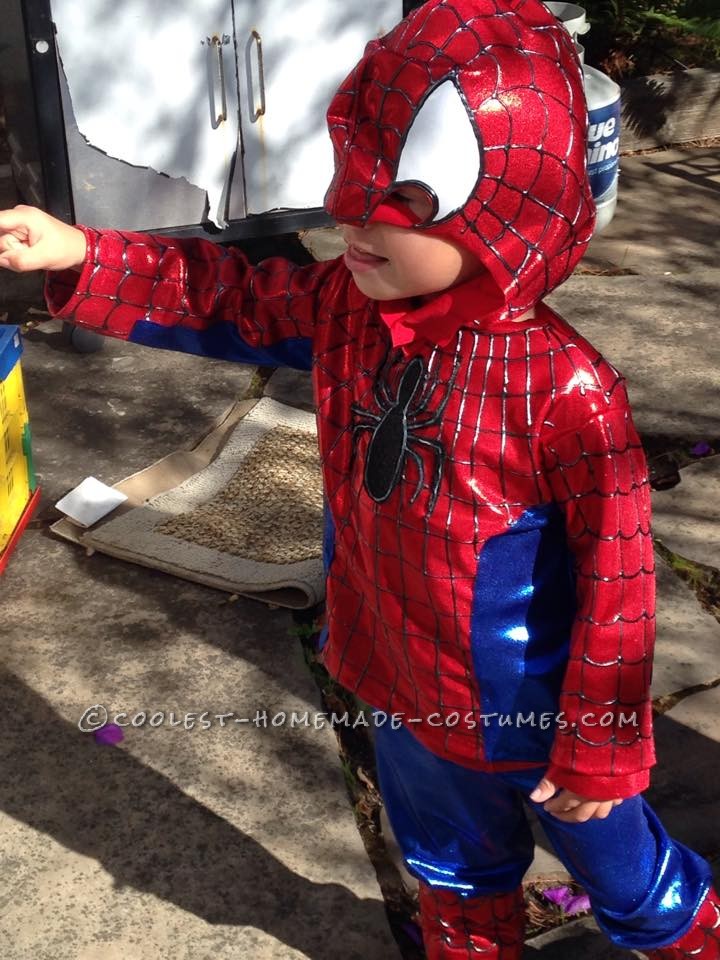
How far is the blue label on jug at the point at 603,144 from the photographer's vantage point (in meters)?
4.91

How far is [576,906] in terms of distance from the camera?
251 centimetres

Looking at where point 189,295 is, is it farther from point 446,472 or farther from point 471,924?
point 471,924

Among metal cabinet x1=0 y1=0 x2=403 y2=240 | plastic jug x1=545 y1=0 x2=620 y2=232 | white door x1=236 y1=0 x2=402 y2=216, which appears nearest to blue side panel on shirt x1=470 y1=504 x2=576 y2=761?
metal cabinet x1=0 y1=0 x2=403 y2=240

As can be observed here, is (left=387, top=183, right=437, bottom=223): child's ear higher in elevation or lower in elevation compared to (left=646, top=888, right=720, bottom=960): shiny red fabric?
higher

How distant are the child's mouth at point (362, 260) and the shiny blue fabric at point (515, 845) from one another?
28.4 inches

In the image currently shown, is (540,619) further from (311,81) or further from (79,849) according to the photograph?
(311,81)

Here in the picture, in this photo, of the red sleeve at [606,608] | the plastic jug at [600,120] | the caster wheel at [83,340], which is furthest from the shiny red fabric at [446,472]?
the plastic jug at [600,120]

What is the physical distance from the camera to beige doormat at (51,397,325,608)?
332 cm

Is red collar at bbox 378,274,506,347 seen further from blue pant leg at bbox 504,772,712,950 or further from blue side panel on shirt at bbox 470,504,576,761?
blue pant leg at bbox 504,772,712,950

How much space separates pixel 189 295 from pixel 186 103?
105 inches

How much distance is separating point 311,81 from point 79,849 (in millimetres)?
2863

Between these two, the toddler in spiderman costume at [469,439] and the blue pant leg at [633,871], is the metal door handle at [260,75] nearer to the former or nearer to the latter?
the toddler in spiderman costume at [469,439]

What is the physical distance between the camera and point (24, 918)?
2449 mm

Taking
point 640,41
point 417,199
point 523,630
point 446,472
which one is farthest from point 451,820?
point 640,41
